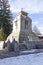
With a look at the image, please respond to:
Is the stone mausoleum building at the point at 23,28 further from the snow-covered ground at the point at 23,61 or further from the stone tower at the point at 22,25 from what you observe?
the snow-covered ground at the point at 23,61

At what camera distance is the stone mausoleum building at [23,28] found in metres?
45.8

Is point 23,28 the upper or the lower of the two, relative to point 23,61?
upper

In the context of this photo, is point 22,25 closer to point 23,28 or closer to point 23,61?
point 23,28

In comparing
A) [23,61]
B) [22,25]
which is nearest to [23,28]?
[22,25]

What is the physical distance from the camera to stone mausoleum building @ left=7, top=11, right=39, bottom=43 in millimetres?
45781

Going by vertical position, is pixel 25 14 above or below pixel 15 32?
above

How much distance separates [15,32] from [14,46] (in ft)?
38.8

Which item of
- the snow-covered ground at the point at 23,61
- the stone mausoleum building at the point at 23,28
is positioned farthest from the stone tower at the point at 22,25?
the snow-covered ground at the point at 23,61

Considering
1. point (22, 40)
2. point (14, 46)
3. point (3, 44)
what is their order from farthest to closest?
point (22, 40) → point (3, 44) → point (14, 46)

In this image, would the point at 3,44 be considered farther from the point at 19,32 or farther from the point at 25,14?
the point at 25,14

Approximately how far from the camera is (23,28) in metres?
47.4

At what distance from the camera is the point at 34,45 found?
40875 mm

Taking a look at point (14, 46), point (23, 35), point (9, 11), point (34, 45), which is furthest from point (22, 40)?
point (9, 11)

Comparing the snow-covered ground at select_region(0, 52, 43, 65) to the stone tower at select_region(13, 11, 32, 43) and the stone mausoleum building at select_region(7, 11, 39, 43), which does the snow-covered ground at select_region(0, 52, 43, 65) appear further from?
the stone tower at select_region(13, 11, 32, 43)
